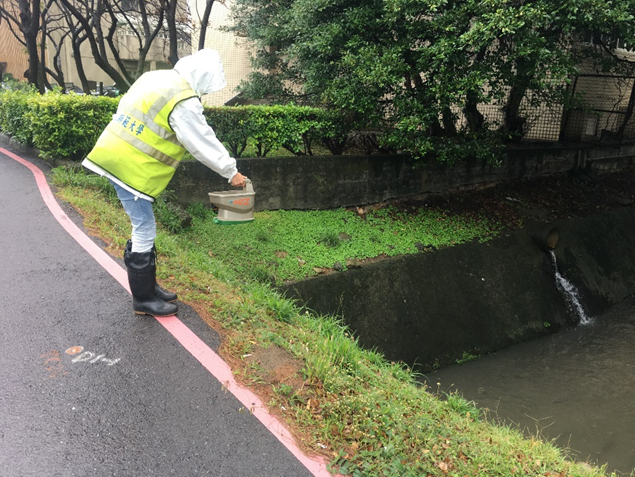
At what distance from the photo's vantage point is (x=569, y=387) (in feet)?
20.0

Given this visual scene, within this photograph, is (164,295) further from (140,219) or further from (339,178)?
(339,178)

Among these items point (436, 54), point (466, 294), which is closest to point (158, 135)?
point (436, 54)

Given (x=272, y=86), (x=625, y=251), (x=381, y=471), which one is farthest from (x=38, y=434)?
(x=625, y=251)

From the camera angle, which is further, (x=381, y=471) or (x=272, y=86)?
(x=272, y=86)

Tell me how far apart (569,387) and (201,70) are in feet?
19.4

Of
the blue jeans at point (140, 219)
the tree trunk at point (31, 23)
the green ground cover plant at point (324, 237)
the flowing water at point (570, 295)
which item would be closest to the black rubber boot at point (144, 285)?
the blue jeans at point (140, 219)

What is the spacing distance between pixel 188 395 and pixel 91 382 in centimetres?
65

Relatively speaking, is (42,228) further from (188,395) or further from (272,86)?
(272,86)

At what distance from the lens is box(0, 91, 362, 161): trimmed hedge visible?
6950 millimetres

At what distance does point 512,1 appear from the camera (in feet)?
22.2

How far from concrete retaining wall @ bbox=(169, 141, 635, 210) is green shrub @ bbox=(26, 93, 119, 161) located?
1453 millimetres

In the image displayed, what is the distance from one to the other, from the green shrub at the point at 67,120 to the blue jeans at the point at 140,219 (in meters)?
4.23

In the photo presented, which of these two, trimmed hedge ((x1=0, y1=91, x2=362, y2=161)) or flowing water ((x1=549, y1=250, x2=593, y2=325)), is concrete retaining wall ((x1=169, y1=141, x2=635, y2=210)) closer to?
trimmed hedge ((x1=0, y1=91, x2=362, y2=161))

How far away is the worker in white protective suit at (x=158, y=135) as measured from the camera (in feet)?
10.8
